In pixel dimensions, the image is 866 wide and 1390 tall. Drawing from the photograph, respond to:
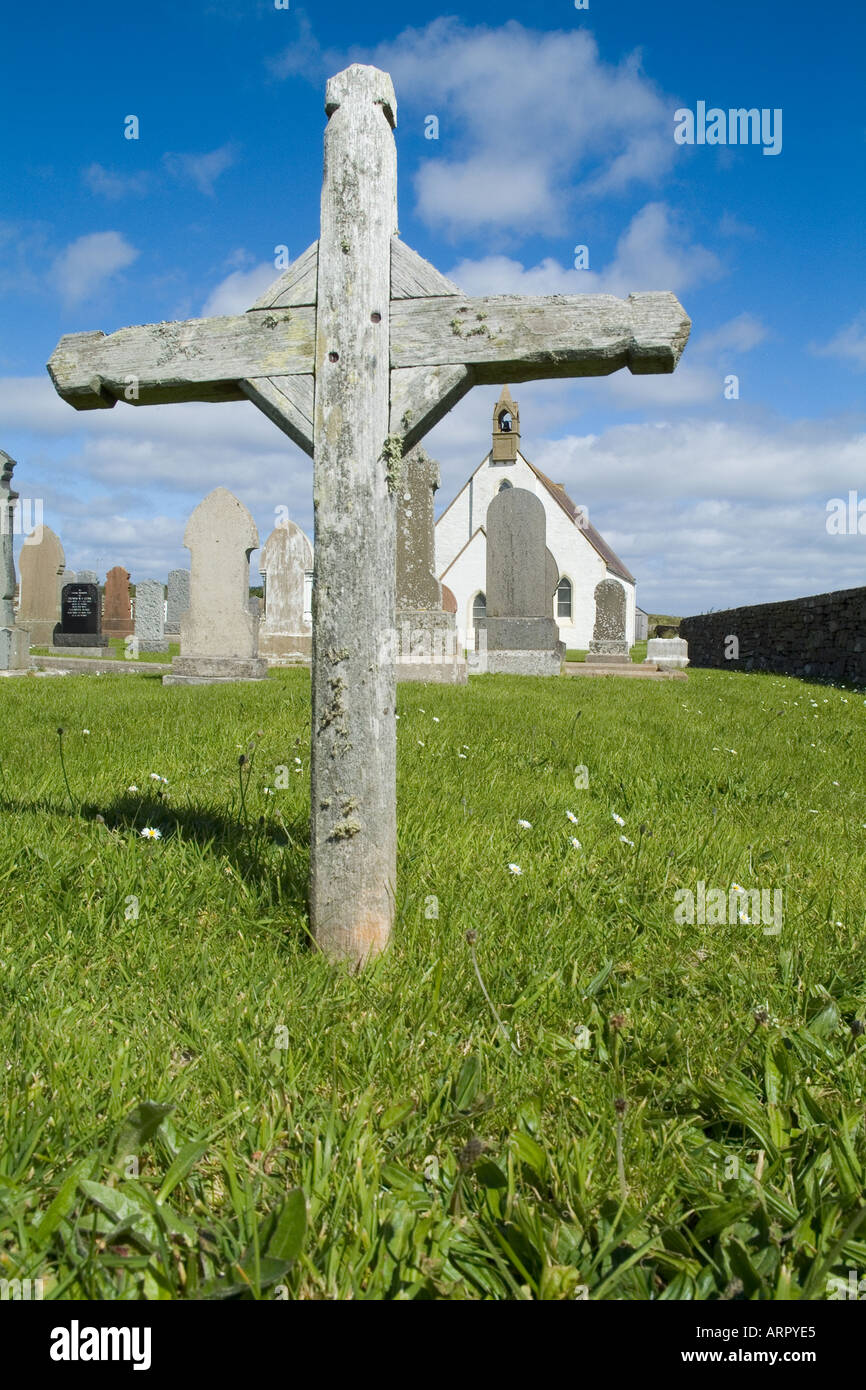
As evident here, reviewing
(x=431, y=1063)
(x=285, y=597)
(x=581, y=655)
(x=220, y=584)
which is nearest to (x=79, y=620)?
(x=285, y=597)

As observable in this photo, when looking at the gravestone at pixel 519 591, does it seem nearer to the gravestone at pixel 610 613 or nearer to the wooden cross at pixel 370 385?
the gravestone at pixel 610 613

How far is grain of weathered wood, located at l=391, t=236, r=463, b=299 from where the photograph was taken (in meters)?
2.38

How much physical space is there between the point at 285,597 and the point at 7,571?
4743 millimetres

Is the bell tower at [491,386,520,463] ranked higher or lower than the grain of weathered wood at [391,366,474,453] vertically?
higher

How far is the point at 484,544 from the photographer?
3559cm

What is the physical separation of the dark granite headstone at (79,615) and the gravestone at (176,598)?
10.6 ft

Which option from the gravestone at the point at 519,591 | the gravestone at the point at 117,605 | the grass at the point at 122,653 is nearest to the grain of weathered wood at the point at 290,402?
the gravestone at the point at 519,591

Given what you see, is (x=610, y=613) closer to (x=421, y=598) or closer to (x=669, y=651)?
(x=669, y=651)

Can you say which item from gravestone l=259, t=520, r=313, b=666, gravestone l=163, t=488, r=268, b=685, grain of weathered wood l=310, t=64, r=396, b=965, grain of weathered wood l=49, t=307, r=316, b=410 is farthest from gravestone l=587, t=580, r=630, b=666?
grain of weathered wood l=310, t=64, r=396, b=965

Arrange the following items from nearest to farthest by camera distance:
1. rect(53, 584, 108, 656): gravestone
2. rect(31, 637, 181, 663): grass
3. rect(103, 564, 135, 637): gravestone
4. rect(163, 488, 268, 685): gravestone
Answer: rect(163, 488, 268, 685): gravestone < rect(31, 637, 181, 663): grass < rect(53, 584, 108, 656): gravestone < rect(103, 564, 135, 637): gravestone

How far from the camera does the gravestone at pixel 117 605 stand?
23.9 meters

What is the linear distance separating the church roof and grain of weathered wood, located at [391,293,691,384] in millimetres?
34714

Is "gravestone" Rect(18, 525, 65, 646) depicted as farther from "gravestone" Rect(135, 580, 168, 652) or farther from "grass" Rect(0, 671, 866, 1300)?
Answer: "grass" Rect(0, 671, 866, 1300)
